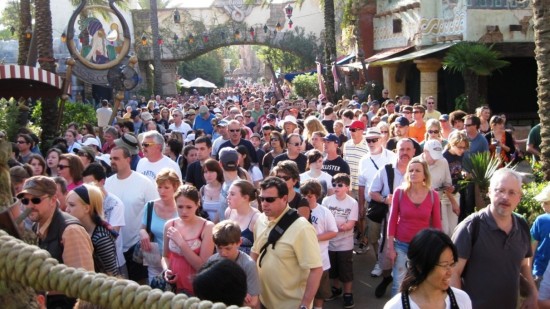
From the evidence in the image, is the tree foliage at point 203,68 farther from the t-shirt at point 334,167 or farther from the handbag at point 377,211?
the handbag at point 377,211

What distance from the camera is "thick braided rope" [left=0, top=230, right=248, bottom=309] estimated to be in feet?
4.14

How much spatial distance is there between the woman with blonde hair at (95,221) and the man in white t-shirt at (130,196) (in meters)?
1.20

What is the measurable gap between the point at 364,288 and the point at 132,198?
3080 mm

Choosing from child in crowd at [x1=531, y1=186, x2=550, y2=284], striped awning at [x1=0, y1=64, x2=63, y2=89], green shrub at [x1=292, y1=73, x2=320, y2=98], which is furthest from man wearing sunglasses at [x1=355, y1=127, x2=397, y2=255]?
green shrub at [x1=292, y1=73, x2=320, y2=98]

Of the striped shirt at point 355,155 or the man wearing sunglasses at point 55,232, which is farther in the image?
the striped shirt at point 355,155

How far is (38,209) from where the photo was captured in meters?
4.35

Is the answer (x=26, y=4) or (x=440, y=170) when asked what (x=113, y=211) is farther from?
(x=26, y=4)

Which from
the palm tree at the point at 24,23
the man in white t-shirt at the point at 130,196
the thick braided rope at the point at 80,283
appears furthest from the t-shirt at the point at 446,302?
the palm tree at the point at 24,23

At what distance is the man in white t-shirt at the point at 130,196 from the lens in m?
6.33

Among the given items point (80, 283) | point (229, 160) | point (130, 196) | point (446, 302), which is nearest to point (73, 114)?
point (229, 160)

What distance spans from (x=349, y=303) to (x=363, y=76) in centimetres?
1904

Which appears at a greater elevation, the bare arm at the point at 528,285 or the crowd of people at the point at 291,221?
the crowd of people at the point at 291,221

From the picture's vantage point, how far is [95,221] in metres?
5.13

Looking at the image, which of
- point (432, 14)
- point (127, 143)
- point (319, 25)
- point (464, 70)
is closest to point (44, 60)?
point (127, 143)
